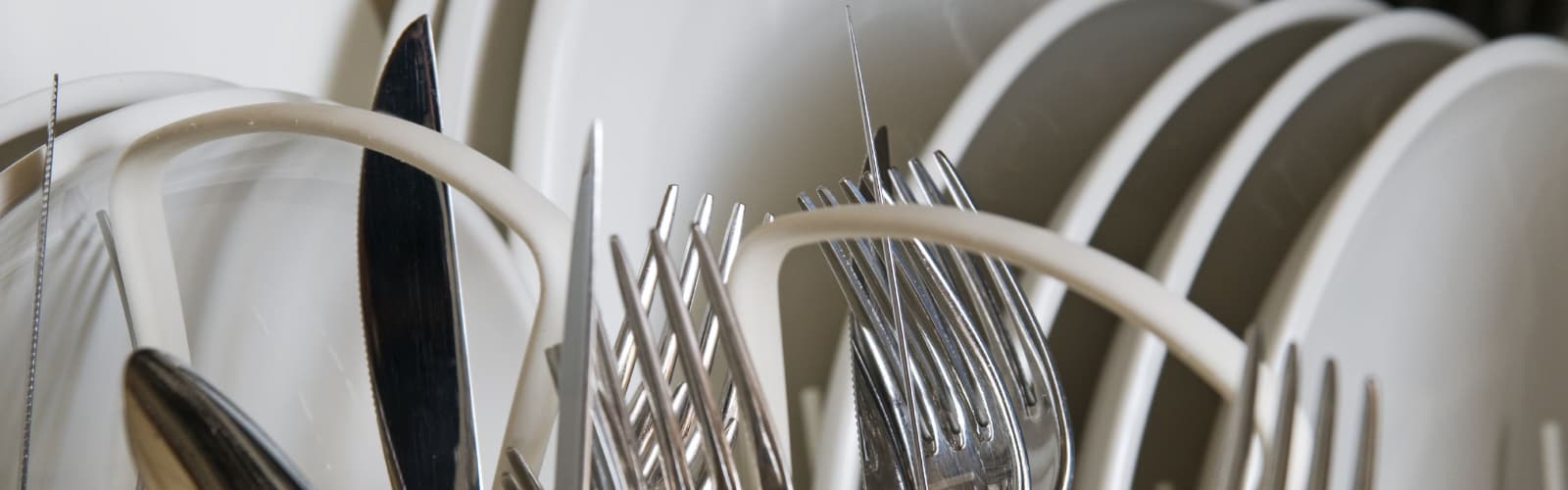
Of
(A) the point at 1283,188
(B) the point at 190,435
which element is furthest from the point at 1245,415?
(A) the point at 1283,188

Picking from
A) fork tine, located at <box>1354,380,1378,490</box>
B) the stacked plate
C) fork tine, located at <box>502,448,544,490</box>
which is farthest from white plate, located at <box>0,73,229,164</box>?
fork tine, located at <box>1354,380,1378,490</box>

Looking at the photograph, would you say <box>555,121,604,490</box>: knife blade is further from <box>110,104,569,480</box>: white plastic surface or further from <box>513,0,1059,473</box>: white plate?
<box>513,0,1059,473</box>: white plate

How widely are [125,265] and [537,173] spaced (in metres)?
0.12

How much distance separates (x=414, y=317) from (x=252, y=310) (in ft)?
0.29

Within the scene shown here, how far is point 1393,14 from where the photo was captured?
42cm

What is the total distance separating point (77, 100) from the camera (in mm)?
225

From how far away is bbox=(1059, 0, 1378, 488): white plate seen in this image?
343mm

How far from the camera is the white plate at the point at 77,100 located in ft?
0.70

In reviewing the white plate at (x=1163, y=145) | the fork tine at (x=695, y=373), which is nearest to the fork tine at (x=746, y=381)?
the fork tine at (x=695, y=373)

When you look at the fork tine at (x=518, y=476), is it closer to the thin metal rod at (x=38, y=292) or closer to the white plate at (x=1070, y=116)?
the thin metal rod at (x=38, y=292)

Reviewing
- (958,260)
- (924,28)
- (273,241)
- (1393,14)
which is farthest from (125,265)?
(1393,14)

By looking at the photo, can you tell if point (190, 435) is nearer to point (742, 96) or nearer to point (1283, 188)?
point (742, 96)

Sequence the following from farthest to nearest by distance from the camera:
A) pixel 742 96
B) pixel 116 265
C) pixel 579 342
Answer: pixel 742 96, pixel 116 265, pixel 579 342

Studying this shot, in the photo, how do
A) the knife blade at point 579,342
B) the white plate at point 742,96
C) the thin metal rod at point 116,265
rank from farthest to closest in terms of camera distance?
the white plate at point 742,96 → the thin metal rod at point 116,265 → the knife blade at point 579,342
